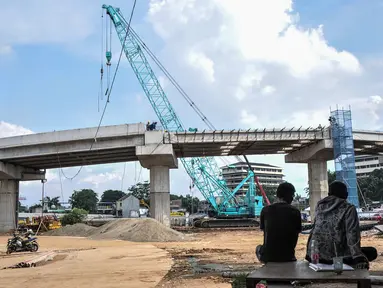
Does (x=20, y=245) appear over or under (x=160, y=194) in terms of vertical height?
under

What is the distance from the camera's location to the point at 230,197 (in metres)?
50.4

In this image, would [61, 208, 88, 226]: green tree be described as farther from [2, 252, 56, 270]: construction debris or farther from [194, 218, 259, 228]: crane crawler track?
[2, 252, 56, 270]: construction debris

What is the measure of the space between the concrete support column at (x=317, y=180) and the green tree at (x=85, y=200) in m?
88.5

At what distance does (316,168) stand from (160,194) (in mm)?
16781

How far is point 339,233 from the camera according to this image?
4238 millimetres

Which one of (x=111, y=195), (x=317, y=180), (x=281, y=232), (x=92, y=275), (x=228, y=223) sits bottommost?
(x=228, y=223)

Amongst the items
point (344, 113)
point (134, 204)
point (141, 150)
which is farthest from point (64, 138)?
point (134, 204)

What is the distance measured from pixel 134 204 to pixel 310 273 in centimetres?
7093

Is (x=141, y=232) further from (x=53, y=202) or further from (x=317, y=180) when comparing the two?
(x=53, y=202)

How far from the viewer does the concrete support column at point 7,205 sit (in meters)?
46.2

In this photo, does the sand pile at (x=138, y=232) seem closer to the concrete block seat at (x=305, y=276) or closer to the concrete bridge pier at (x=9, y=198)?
the concrete bridge pier at (x=9, y=198)

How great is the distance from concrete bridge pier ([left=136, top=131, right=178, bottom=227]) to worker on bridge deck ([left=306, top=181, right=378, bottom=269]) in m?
33.1

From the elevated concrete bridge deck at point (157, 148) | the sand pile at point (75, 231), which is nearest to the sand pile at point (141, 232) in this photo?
the sand pile at point (75, 231)

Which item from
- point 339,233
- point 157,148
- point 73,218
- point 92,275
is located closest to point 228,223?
point 157,148
